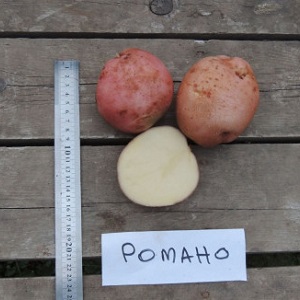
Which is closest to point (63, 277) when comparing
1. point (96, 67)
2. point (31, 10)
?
point (96, 67)

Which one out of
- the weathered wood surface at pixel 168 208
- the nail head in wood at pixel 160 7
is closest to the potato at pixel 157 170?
the weathered wood surface at pixel 168 208

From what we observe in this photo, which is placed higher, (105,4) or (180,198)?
(105,4)

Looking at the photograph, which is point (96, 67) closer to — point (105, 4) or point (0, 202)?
point (105, 4)

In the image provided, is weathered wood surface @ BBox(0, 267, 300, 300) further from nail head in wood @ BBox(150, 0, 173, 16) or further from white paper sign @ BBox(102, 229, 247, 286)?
nail head in wood @ BBox(150, 0, 173, 16)

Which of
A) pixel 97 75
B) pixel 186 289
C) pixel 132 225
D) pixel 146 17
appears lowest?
pixel 186 289

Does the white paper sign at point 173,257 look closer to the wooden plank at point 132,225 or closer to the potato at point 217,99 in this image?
the wooden plank at point 132,225

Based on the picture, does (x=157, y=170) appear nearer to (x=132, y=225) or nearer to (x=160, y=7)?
(x=132, y=225)

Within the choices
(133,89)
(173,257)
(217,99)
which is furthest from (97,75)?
(173,257)
